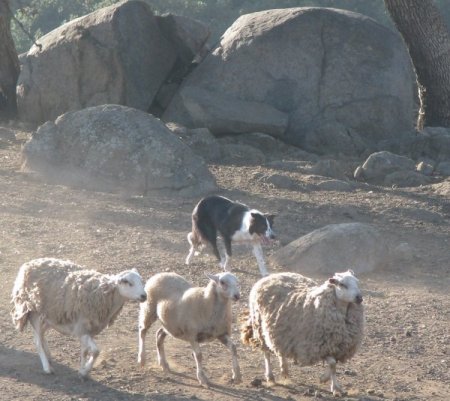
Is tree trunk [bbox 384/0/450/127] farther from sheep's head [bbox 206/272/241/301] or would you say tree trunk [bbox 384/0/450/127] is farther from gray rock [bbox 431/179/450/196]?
sheep's head [bbox 206/272/241/301]

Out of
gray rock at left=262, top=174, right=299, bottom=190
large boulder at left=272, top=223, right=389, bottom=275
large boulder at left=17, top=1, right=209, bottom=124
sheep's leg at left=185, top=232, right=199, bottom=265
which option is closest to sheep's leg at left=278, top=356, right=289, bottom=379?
large boulder at left=272, top=223, right=389, bottom=275

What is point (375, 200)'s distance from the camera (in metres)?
16.1

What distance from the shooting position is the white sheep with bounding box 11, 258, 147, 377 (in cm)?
858

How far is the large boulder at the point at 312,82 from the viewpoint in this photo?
1959 centimetres

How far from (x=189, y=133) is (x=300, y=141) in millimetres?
2044

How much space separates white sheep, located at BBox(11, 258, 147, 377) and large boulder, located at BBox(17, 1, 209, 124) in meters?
11.6

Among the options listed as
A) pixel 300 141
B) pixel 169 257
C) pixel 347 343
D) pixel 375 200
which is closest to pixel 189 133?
pixel 300 141

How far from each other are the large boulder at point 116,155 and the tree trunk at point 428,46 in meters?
5.29

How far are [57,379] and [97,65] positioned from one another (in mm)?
12362

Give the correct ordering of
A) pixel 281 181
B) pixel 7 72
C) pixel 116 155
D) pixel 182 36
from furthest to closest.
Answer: pixel 7 72
pixel 182 36
pixel 281 181
pixel 116 155

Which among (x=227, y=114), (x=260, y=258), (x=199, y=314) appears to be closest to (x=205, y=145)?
(x=227, y=114)

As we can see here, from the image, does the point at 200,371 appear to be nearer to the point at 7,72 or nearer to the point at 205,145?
the point at 205,145

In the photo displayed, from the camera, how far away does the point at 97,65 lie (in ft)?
66.6

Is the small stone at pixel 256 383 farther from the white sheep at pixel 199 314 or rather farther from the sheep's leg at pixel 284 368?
the sheep's leg at pixel 284 368
